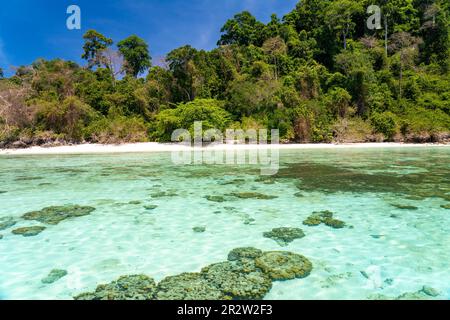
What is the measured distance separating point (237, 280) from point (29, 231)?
13.8 ft

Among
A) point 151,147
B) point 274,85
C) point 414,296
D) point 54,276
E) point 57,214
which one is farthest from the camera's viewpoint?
point 274,85

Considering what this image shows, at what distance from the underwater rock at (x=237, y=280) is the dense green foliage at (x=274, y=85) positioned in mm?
20329

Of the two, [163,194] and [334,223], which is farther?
[163,194]

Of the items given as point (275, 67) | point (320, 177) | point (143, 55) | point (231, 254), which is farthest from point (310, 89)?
point (231, 254)

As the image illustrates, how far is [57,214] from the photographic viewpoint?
21.8ft

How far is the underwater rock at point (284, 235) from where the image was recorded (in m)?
4.98

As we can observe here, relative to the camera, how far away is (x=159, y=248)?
4.79 metres

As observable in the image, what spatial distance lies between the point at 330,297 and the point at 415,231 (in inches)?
113

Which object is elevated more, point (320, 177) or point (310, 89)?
point (310, 89)

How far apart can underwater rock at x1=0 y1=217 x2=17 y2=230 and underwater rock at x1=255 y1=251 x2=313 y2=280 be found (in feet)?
16.5

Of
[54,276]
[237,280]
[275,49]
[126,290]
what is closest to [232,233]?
[237,280]

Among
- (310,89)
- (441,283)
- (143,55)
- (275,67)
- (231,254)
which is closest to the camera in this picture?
(441,283)

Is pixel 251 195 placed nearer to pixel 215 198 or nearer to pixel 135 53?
pixel 215 198
